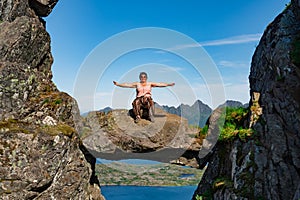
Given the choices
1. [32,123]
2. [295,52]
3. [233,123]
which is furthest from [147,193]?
[295,52]

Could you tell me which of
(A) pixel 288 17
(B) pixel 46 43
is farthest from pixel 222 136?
(B) pixel 46 43

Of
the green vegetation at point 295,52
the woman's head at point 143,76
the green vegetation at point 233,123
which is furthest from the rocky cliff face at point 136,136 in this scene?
the green vegetation at point 295,52

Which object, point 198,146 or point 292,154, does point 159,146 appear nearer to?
point 198,146

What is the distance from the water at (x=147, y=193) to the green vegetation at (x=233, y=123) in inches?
1169

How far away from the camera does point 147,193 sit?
1823 inches

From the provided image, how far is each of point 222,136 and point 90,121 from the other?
6165mm

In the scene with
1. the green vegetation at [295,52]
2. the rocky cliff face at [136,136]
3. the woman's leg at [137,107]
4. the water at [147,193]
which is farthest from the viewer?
the water at [147,193]

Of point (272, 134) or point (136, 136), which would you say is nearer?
point (272, 134)

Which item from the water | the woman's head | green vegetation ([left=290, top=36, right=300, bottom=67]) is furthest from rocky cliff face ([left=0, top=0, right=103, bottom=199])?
the water

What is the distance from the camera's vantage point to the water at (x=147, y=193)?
41.4 meters

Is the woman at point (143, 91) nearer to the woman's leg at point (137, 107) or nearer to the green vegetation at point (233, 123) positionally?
the woman's leg at point (137, 107)

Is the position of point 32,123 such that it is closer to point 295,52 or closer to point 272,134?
point 272,134

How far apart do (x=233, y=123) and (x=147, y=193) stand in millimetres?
37994

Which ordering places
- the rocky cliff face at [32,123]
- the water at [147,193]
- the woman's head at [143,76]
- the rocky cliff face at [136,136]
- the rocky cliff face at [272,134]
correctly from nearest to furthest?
1. the rocky cliff face at [272,134]
2. the rocky cliff face at [32,123]
3. the woman's head at [143,76]
4. the rocky cliff face at [136,136]
5. the water at [147,193]
